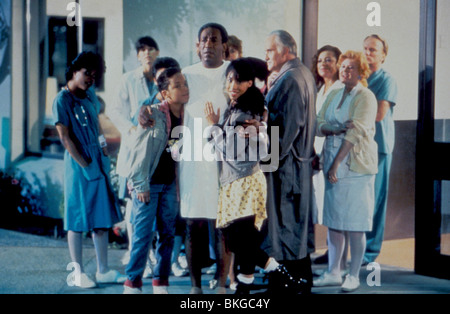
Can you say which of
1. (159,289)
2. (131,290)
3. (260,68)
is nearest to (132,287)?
(131,290)

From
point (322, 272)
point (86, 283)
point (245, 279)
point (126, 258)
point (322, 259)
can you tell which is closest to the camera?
point (245, 279)

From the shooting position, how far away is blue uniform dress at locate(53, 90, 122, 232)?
3.94m

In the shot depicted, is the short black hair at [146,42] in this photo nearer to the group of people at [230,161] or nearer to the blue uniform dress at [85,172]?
the group of people at [230,161]

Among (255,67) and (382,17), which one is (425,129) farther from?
(255,67)

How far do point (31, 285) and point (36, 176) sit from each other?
4.37 ft

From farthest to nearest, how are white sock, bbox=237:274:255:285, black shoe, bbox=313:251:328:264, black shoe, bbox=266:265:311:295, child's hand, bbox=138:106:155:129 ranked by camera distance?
black shoe, bbox=313:251:328:264 → black shoe, bbox=266:265:311:295 → white sock, bbox=237:274:255:285 → child's hand, bbox=138:106:155:129

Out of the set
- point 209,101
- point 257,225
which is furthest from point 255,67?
point 257,225

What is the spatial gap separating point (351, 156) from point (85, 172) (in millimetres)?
1746

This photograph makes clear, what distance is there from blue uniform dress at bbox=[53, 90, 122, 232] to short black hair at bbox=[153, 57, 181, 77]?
0.46 meters

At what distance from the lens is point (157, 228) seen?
3.81 meters

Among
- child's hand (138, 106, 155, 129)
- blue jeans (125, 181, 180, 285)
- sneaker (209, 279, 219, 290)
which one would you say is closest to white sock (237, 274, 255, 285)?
sneaker (209, 279, 219, 290)

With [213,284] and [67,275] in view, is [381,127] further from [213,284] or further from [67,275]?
[67,275]

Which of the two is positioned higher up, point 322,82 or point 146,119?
point 322,82

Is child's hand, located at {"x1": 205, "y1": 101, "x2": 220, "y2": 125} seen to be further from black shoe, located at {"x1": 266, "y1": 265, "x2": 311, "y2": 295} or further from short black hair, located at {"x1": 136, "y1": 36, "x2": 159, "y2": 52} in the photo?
black shoe, located at {"x1": 266, "y1": 265, "x2": 311, "y2": 295}
